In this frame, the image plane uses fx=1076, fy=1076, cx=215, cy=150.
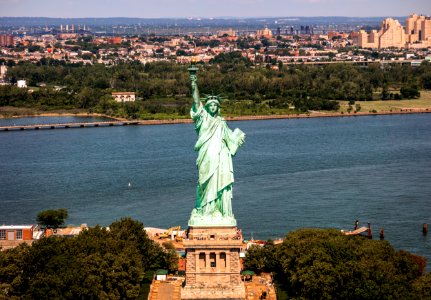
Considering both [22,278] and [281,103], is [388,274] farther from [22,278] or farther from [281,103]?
[281,103]

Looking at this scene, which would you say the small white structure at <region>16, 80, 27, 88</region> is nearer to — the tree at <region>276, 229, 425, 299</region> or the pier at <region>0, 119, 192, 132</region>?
the pier at <region>0, 119, 192, 132</region>

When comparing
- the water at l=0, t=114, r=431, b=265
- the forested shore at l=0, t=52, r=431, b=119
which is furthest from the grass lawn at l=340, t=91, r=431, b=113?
the water at l=0, t=114, r=431, b=265

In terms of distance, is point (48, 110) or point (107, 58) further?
point (107, 58)

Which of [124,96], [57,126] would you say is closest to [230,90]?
[124,96]

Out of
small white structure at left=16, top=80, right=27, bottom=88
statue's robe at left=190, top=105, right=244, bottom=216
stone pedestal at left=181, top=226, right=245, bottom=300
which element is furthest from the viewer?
small white structure at left=16, top=80, right=27, bottom=88

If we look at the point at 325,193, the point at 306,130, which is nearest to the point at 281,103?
the point at 306,130

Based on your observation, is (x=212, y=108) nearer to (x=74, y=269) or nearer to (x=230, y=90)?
(x=74, y=269)
